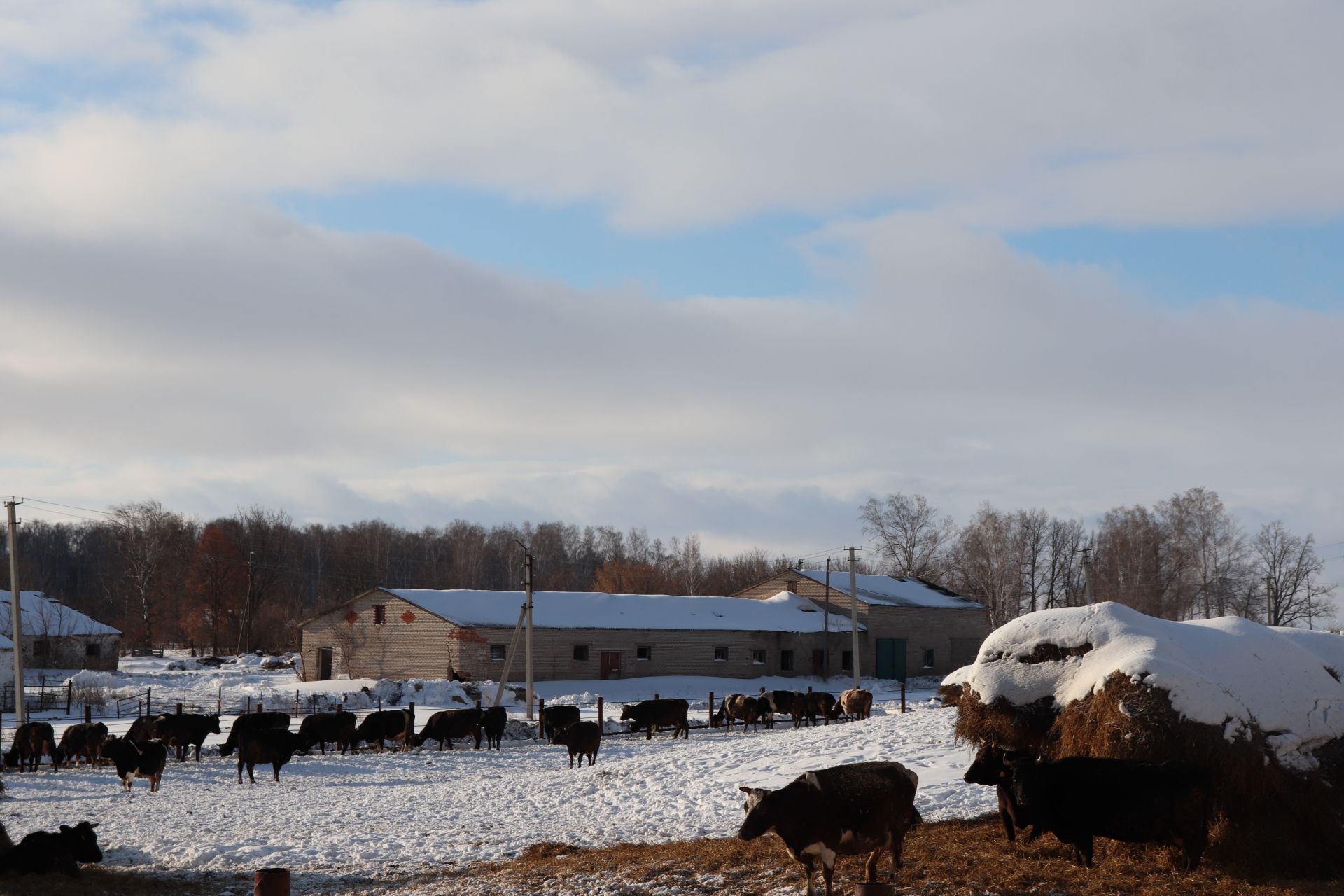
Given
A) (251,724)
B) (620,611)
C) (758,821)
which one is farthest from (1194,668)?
(620,611)

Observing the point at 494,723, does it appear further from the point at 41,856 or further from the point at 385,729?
the point at 41,856

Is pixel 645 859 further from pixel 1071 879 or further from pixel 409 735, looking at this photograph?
pixel 409 735

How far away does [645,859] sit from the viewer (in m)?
12.6

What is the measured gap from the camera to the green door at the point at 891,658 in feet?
205

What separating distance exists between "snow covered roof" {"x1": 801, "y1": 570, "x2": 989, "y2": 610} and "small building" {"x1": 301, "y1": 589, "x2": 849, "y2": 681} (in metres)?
3.11

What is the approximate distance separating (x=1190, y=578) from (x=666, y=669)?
2028 inches

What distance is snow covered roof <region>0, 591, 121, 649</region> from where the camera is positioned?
65.6 meters

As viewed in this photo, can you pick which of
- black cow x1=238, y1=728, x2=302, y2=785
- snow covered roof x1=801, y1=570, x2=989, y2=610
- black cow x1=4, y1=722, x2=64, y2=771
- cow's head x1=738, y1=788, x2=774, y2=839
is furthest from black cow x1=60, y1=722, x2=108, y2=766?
snow covered roof x1=801, y1=570, x2=989, y2=610

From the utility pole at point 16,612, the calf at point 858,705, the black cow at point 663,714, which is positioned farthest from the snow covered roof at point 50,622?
the calf at point 858,705

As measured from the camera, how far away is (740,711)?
35.6 m

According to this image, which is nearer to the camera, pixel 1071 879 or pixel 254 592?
pixel 1071 879

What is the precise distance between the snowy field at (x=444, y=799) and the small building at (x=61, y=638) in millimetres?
43334

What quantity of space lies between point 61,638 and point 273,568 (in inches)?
1116

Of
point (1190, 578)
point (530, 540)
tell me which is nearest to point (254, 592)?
point (530, 540)
